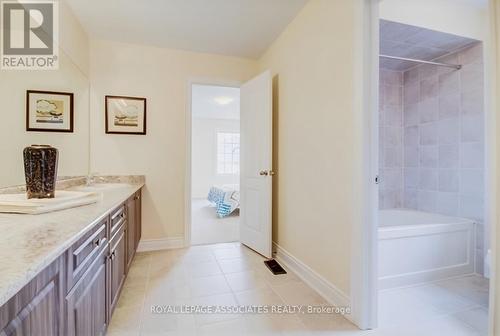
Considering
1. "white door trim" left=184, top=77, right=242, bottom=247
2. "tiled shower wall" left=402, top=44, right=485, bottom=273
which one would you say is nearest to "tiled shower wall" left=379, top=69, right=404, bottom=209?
"tiled shower wall" left=402, top=44, right=485, bottom=273

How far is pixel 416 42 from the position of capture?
101 inches

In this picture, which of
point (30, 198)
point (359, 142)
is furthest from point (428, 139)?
point (30, 198)

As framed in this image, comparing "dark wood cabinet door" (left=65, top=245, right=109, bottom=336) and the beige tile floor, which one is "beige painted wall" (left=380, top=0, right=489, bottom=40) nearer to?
the beige tile floor

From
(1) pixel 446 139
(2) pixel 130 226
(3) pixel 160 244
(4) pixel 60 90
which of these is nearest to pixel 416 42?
(1) pixel 446 139

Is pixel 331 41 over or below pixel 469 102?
over

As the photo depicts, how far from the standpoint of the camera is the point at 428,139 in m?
Result: 3.03

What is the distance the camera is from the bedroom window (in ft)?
25.3

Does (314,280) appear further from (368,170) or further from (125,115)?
(125,115)

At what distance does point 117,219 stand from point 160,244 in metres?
1.53

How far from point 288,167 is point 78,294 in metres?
2.02

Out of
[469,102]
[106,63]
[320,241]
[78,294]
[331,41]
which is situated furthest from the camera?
[106,63]

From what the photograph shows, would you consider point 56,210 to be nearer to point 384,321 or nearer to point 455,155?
point 384,321

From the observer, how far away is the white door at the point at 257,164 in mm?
2760

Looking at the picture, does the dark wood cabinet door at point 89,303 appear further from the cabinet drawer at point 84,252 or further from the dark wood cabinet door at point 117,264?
the dark wood cabinet door at point 117,264
